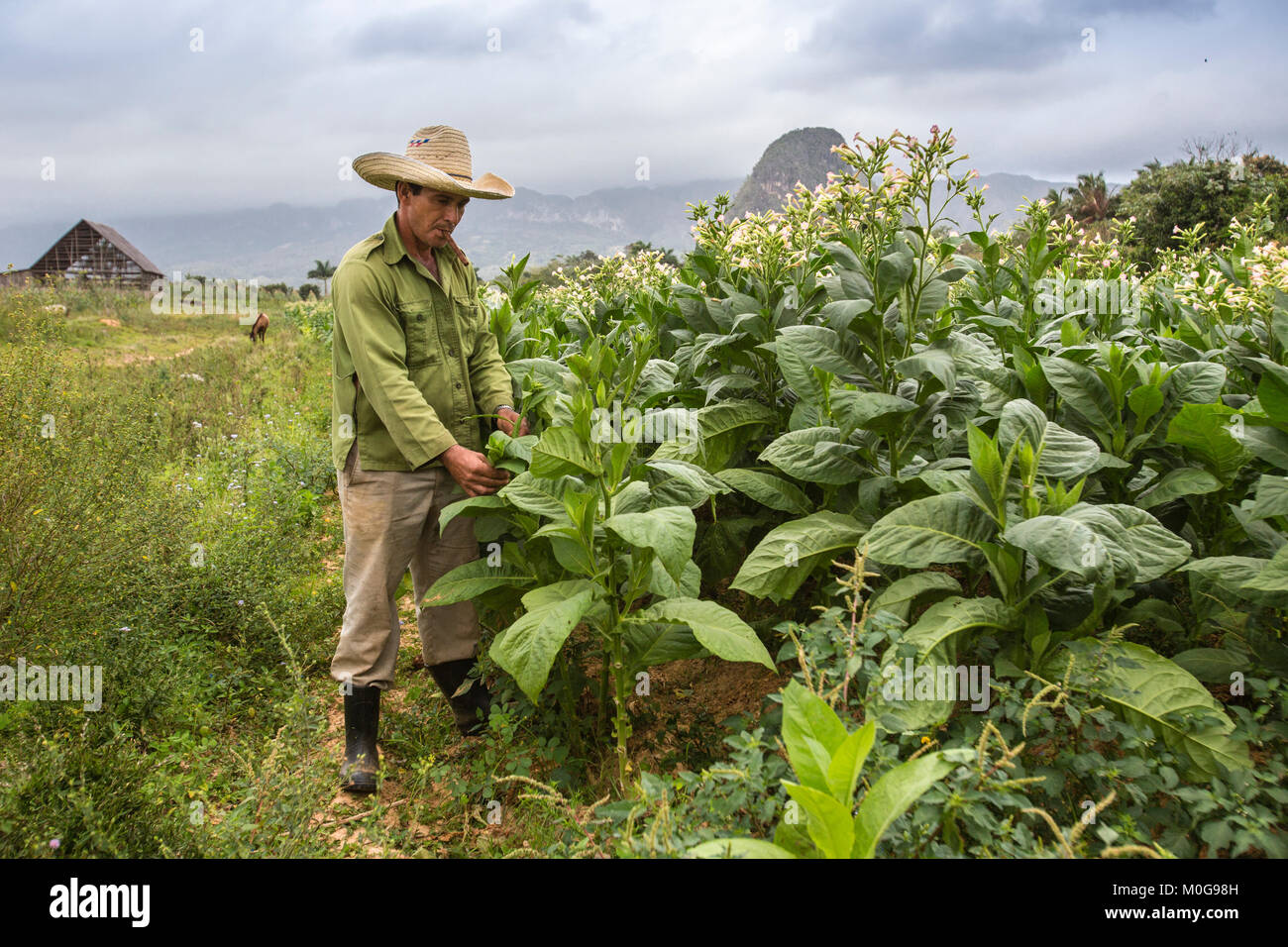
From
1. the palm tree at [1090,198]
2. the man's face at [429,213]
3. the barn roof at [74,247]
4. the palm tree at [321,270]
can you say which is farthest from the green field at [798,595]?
the palm tree at [321,270]

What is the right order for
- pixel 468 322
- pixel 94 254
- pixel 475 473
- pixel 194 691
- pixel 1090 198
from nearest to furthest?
pixel 475 473 → pixel 468 322 → pixel 194 691 → pixel 1090 198 → pixel 94 254

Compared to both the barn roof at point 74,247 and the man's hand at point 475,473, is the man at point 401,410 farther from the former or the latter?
the barn roof at point 74,247

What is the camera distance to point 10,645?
389 centimetres

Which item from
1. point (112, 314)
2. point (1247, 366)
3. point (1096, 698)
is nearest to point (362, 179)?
point (1096, 698)

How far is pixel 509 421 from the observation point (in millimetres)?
3682

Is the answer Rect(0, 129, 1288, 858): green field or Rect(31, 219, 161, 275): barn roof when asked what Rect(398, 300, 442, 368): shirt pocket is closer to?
Rect(0, 129, 1288, 858): green field

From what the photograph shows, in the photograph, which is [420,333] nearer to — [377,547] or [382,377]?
[382,377]

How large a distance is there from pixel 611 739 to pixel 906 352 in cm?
202

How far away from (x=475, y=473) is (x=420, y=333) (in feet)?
2.44

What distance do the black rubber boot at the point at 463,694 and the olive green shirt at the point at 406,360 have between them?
3.39 ft

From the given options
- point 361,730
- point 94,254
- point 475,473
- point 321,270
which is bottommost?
point 361,730

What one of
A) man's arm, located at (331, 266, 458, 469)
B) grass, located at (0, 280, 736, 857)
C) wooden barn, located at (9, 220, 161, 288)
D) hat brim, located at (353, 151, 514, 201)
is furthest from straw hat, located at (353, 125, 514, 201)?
wooden barn, located at (9, 220, 161, 288)

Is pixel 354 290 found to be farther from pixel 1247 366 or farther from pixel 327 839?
pixel 1247 366

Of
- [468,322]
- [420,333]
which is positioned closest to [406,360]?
[420,333]
